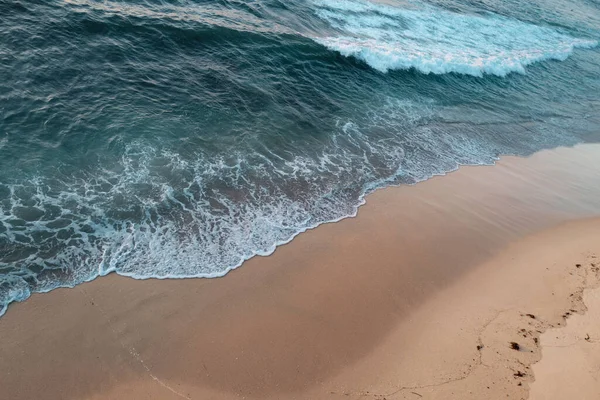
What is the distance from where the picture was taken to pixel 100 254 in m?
6.94

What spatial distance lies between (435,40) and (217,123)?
1413 centimetres

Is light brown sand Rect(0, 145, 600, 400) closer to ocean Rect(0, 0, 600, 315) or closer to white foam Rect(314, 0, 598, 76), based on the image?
ocean Rect(0, 0, 600, 315)

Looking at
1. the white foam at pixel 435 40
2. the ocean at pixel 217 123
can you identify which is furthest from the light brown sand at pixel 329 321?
the white foam at pixel 435 40

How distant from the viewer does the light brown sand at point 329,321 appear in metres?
5.39

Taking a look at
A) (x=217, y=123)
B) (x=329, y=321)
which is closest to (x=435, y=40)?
(x=217, y=123)

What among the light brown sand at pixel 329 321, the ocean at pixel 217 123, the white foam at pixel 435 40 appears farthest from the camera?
the white foam at pixel 435 40

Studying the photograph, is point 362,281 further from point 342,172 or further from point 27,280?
point 27,280

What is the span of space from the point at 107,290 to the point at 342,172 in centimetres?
602

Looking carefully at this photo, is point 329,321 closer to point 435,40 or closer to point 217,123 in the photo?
point 217,123

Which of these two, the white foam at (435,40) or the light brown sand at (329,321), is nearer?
the light brown sand at (329,321)

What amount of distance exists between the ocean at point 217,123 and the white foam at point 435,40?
154 millimetres

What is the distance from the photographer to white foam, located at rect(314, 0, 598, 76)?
54.5 ft

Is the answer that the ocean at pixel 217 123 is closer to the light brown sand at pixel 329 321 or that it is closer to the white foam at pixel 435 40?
the white foam at pixel 435 40

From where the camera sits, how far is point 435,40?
65.7 feet
